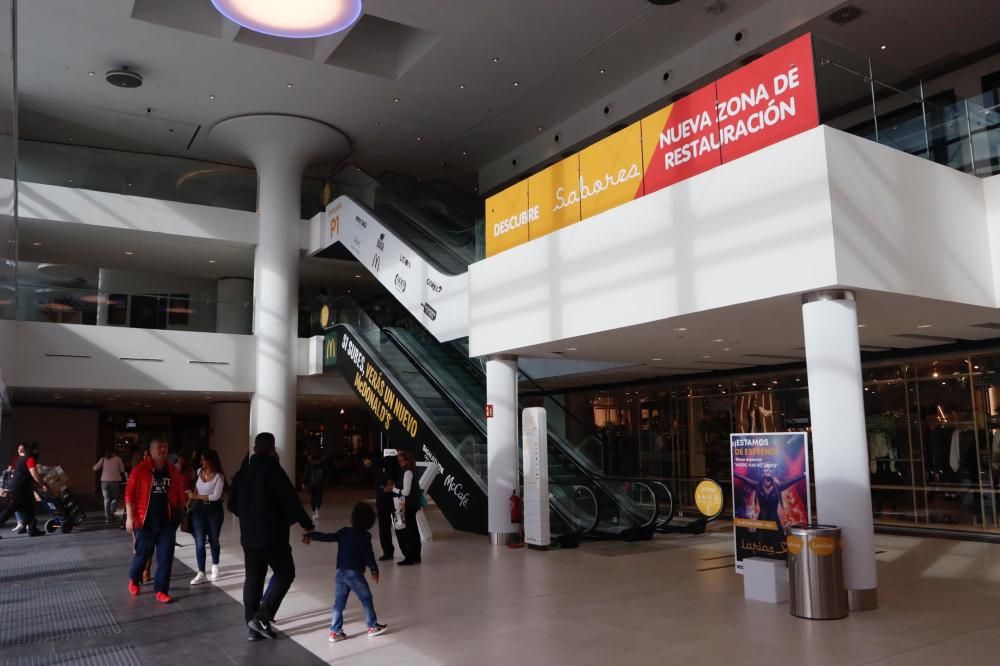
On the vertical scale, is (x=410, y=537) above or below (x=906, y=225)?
below

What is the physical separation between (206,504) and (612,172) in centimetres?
612

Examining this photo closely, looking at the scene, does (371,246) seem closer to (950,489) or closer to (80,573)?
(80,573)

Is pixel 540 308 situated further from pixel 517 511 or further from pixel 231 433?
pixel 231 433

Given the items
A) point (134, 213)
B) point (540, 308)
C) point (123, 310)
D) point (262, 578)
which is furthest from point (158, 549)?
point (134, 213)

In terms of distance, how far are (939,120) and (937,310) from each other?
2046 mm

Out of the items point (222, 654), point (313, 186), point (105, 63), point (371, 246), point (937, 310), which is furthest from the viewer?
point (313, 186)

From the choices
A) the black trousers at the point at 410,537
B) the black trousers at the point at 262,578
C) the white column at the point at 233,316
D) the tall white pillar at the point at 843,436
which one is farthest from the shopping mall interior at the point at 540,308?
the black trousers at the point at 410,537

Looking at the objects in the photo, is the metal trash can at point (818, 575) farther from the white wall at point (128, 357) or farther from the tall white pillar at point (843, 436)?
the white wall at point (128, 357)

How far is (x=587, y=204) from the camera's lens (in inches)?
383

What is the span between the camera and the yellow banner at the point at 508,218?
10984 mm

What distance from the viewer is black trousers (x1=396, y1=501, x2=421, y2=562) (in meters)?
9.44

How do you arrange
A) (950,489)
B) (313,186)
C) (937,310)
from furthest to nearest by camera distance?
(313,186), (950,489), (937,310)

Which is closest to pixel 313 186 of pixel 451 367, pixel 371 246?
pixel 371 246

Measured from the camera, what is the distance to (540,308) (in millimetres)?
10305
